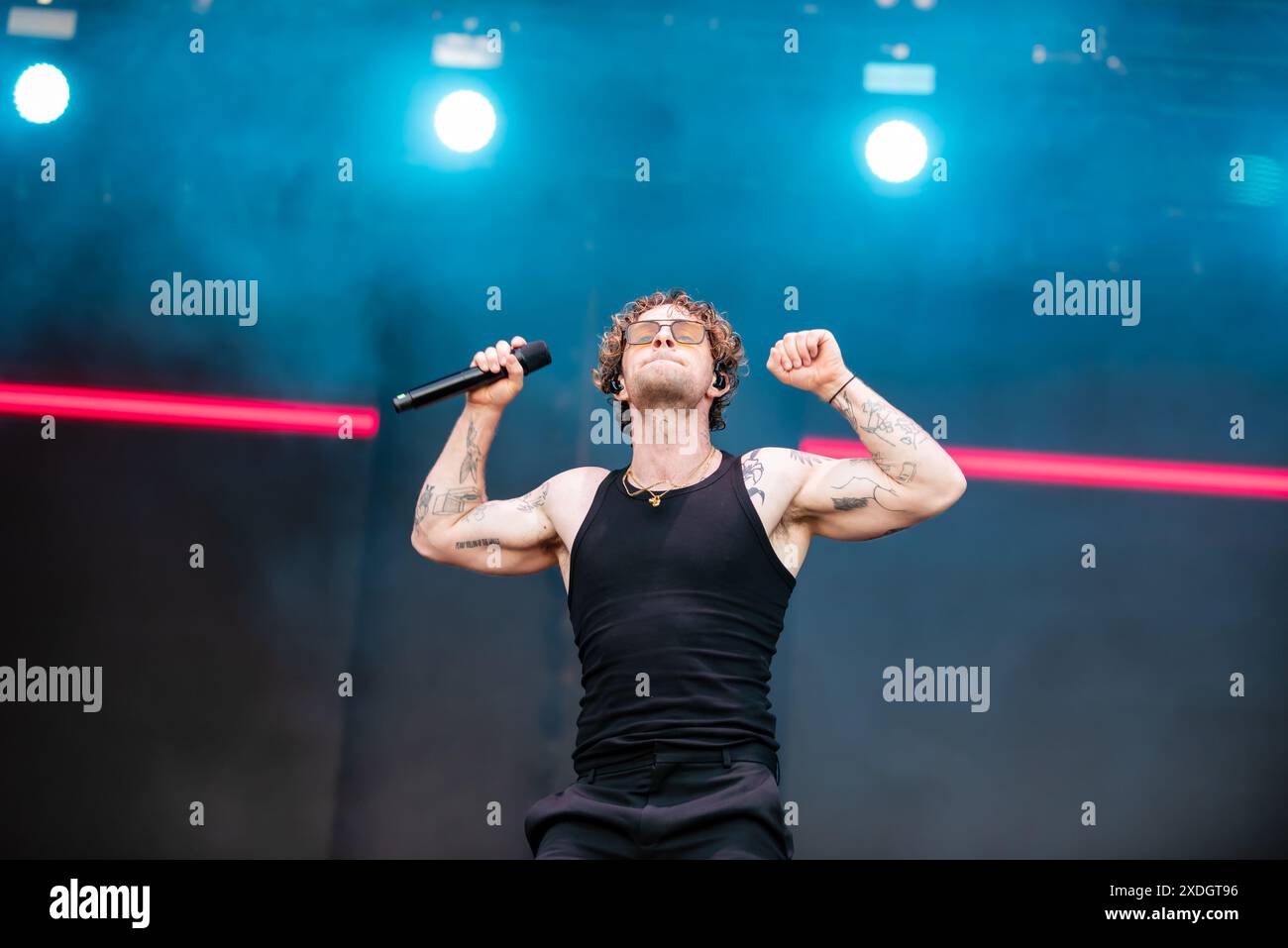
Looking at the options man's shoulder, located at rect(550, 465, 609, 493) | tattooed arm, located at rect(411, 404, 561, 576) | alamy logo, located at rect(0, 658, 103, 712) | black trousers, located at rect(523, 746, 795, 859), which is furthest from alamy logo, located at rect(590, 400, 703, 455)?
alamy logo, located at rect(0, 658, 103, 712)

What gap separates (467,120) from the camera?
368 cm

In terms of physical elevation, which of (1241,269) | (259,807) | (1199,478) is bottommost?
(259,807)

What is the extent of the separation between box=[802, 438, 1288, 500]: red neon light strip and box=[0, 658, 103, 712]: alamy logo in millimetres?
2132

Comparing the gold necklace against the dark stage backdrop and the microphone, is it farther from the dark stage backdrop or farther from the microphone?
the dark stage backdrop

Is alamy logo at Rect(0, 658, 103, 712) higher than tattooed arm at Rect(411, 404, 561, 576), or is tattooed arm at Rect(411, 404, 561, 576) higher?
tattooed arm at Rect(411, 404, 561, 576)

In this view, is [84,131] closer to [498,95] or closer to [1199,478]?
[498,95]

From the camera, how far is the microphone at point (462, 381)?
258cm

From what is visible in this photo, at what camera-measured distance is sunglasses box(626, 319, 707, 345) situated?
2.78 metres

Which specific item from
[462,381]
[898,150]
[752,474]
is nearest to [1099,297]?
[898,150]

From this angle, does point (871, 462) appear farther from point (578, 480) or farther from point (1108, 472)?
point (1108, 472)

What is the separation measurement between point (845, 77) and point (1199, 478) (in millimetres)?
1560

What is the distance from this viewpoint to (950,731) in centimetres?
361

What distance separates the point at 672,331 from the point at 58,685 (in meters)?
2.08
